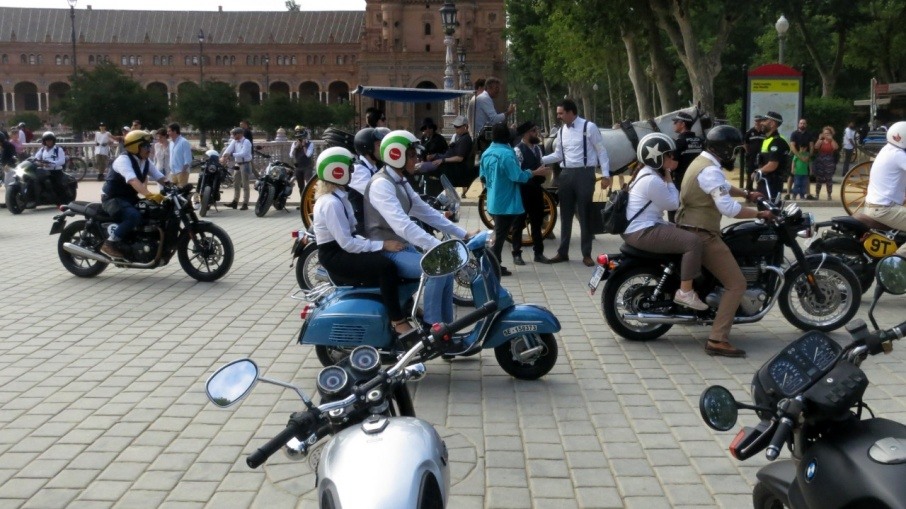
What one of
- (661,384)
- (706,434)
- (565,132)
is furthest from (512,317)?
(565,132)

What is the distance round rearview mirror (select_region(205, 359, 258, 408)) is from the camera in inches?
110

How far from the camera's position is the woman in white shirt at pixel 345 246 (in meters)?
7.01

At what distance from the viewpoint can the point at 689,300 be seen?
7719mm

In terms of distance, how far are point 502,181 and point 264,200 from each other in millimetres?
8869

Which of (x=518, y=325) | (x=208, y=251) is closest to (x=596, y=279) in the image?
(x=518, y=325)

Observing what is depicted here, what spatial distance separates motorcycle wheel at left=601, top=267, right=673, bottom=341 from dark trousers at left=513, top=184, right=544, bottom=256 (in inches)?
181

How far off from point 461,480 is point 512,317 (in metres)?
1.89

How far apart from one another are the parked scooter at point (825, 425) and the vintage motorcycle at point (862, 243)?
22.9ft

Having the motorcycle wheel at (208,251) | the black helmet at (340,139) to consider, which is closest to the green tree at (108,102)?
the black helmet at (340,139)

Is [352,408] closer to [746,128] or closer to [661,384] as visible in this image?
[661,384]

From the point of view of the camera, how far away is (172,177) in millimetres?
19500

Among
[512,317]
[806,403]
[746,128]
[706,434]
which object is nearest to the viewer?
[806,403]

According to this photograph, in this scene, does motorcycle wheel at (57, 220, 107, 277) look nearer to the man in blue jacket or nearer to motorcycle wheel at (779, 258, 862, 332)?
the man in blue jacket

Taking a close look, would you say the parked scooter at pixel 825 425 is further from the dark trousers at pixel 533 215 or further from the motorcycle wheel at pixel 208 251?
the dark trousers at pixel 533 215
